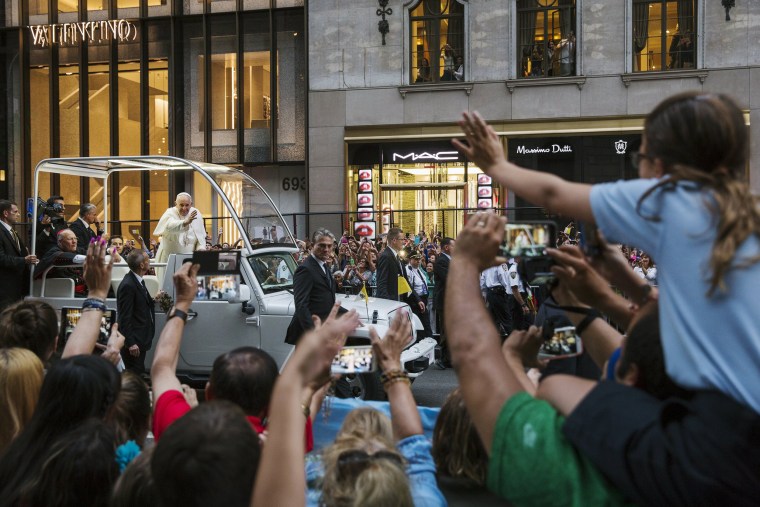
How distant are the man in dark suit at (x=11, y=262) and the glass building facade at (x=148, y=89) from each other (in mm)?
15466

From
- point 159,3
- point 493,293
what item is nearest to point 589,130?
point 493,293

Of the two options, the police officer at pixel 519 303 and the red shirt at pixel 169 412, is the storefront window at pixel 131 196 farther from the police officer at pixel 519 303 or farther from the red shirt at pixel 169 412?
the red shirt at pixel 169 412

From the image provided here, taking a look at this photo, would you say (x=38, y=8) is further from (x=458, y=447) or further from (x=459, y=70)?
(x=458, y=447)

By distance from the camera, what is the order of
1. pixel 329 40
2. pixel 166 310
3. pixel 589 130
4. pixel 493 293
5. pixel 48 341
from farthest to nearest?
pixel 329 40
pixel 589 130
pixel 493 293
pixel 166 310
pixel 48 341

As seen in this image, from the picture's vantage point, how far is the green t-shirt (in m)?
1.57

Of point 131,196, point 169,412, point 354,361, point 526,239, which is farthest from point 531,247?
point 131,196

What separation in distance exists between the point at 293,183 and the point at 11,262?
16353 mm

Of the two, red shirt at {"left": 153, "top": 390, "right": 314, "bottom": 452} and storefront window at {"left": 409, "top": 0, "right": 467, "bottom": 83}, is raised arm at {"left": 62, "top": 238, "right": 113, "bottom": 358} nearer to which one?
red shirt at {"left": 153, "top": 390, "right": 314, "bottom": 452}

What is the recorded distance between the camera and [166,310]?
363 inches

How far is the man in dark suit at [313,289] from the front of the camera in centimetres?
837

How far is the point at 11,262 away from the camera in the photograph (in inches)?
380

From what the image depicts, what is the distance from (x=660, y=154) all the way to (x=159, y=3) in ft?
90.8

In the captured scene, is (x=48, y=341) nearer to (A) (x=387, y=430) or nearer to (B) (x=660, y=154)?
(A) (x=387, y=430)

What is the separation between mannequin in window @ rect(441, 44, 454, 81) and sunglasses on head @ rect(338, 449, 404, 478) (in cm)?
2121
